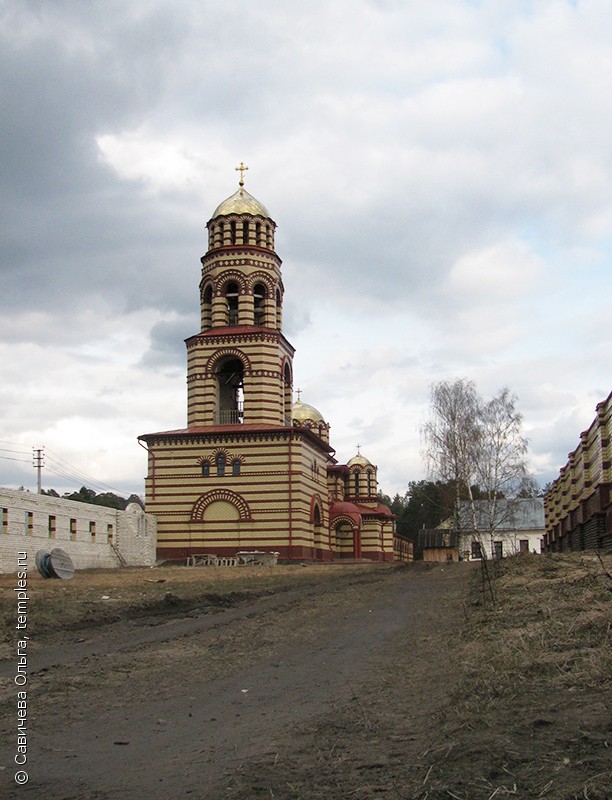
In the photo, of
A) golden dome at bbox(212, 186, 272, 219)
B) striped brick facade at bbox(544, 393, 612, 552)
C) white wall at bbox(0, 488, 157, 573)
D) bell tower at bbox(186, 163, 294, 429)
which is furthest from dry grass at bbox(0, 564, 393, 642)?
golden dome at bbox(212, 186, 272, 219)

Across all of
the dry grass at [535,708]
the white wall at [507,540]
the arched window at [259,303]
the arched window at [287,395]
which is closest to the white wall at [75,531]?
the arched window at [287,395]

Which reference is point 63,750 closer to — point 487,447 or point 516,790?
point 516,790

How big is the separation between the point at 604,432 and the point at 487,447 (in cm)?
1280

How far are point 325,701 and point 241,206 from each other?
40.1 meters

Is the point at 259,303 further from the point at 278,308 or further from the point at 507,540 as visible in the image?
the point at 507,540

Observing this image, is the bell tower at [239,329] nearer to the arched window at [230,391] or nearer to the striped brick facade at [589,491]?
the arched window at [230,391]

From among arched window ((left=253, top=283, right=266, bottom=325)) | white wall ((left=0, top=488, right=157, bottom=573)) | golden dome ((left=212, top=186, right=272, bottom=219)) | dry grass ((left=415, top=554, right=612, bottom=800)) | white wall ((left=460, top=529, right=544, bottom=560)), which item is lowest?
white wall ((left=460, top=529, right=544, bottom=560))

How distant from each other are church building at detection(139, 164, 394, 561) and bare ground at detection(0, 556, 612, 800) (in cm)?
2513

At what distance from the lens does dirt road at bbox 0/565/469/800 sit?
6.02m

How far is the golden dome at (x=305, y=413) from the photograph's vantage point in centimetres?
6178

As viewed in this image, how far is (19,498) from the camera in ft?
102

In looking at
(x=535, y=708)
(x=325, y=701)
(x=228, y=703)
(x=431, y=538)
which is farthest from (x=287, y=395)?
(x=535, y=708)

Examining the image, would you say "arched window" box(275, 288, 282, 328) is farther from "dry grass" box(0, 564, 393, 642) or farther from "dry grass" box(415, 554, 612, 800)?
"dry grass" box(415, 554, 612, 800)

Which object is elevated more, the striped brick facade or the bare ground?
the striped brick facade
